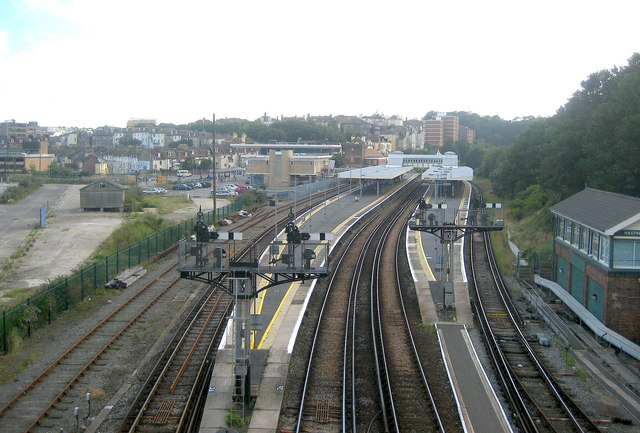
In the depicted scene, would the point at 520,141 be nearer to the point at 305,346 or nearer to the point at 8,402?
the point at 305,346

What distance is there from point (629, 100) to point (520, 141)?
27.6 metres

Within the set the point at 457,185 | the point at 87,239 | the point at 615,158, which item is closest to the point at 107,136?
the point at 457,185

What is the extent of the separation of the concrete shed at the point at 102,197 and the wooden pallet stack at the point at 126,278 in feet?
80.6

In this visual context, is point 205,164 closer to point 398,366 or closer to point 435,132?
point 435,132

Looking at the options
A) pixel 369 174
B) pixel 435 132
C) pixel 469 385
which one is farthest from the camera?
pixel 435 132

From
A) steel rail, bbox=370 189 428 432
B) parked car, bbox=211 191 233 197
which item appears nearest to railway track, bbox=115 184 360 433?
steel rail, bbox=370 189 428 432

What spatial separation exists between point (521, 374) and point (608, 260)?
548cm

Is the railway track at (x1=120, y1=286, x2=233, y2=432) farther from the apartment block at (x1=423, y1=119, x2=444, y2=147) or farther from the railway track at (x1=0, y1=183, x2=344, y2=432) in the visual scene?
the apartment block at (x1=423, y1=119, x2=444, y2=147)

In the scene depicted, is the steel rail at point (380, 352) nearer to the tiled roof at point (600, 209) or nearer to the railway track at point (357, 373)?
the railway track at point (357, 373)

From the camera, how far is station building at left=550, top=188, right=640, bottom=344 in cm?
1792

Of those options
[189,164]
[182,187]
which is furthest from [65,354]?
[189,164]

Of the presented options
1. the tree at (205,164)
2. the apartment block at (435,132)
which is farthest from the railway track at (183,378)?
Result: the apartment block at (435,132)

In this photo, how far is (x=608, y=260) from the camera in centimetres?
1834

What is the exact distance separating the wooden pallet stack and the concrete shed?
80.6 feet
